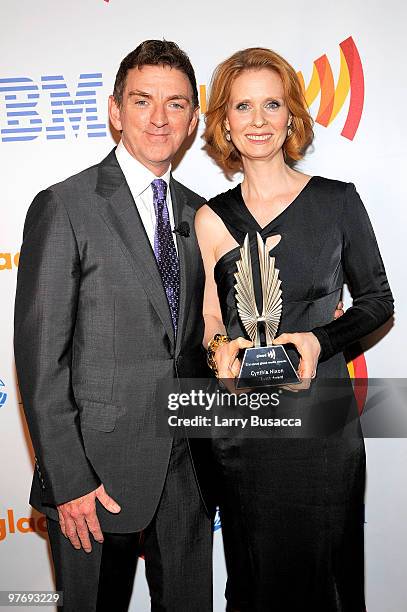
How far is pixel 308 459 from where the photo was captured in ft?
6.88

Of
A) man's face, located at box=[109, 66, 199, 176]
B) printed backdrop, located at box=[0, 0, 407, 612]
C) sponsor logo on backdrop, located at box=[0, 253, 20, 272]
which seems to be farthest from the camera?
sponsor logo on backdrop, located at box=[0, 253, 20, 272]

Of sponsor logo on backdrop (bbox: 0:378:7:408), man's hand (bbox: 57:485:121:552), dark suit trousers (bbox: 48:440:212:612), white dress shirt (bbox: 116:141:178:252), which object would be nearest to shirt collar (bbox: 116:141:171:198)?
white dress shirt (bbox: 116:141:178:252)

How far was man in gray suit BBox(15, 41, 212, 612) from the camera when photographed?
6.39 ft

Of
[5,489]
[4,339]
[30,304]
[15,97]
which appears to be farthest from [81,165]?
[5,489]

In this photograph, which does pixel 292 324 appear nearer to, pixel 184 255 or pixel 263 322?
pixel 263 322

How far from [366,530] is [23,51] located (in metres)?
2.21

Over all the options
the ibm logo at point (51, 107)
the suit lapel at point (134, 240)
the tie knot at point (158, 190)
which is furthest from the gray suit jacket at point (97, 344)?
the ibm logo at point (51, 107)

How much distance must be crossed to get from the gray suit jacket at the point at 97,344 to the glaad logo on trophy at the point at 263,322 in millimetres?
227

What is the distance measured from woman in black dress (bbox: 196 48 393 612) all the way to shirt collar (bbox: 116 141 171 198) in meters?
0.24

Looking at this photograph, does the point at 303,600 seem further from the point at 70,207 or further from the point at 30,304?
the point at 70,207

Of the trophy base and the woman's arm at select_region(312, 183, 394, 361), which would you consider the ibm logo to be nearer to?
the woman's arm at select_region(312, 183, 394, 361)

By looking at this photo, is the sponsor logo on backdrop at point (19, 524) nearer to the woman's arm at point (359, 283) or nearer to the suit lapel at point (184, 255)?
the suit lapel at point (184, 255)

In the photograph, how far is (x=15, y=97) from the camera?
8.71 feet

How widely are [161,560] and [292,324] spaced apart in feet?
2.73
